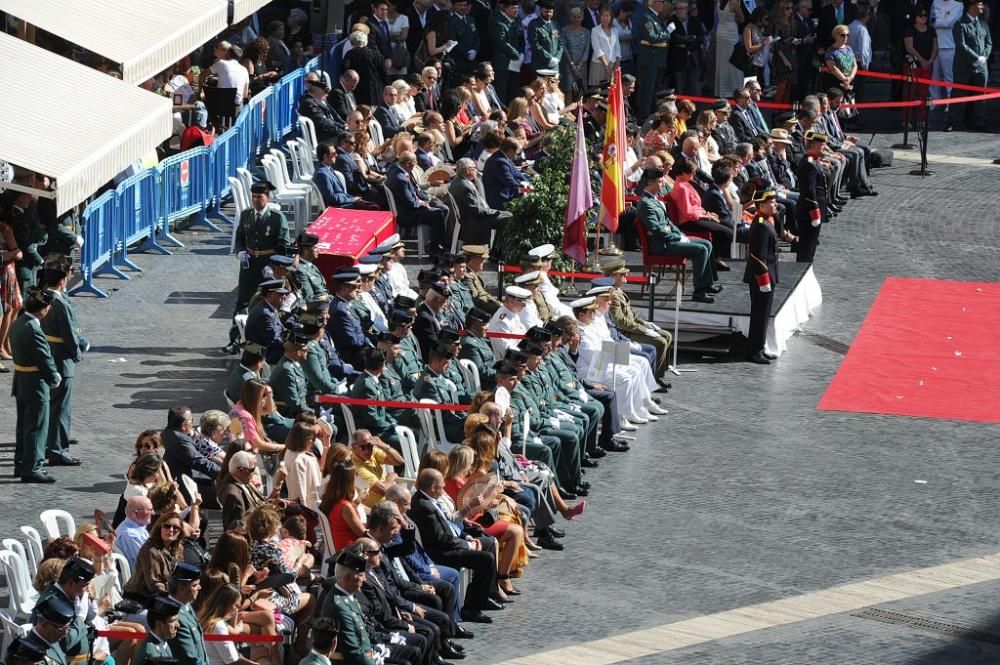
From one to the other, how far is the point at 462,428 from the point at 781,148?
11.0 metres

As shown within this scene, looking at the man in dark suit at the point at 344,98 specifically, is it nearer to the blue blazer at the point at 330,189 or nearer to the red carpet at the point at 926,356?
the blue blazer at the point at 330,189

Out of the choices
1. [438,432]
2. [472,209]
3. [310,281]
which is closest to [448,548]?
[438,432]

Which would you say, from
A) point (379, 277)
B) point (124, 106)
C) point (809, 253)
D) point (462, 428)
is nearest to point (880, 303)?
point (809, 253)

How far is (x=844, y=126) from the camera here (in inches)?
1242

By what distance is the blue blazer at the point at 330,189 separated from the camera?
22.2 m

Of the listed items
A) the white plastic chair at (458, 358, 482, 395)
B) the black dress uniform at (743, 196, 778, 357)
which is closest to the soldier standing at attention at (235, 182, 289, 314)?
the white plastic chair at (458, 358, 482, 395)

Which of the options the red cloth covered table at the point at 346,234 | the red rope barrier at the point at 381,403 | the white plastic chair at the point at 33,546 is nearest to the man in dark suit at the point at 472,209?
the red cloth covered table at the point at 346,234

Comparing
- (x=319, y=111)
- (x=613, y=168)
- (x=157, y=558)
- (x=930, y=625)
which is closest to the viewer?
(x=157, y=558)

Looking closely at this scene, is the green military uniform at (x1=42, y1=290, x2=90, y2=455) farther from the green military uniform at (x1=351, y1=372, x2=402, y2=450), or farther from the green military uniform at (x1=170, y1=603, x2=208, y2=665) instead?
the green military uniform at (x1=170, y1=603, x2=208, y2=665)

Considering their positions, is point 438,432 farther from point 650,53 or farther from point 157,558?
point 650,53

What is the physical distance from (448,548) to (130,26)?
478 cm

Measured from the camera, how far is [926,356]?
20875mm

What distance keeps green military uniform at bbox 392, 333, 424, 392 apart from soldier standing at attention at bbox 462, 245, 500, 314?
259 cm

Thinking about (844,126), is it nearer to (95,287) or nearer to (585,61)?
(585,61)
